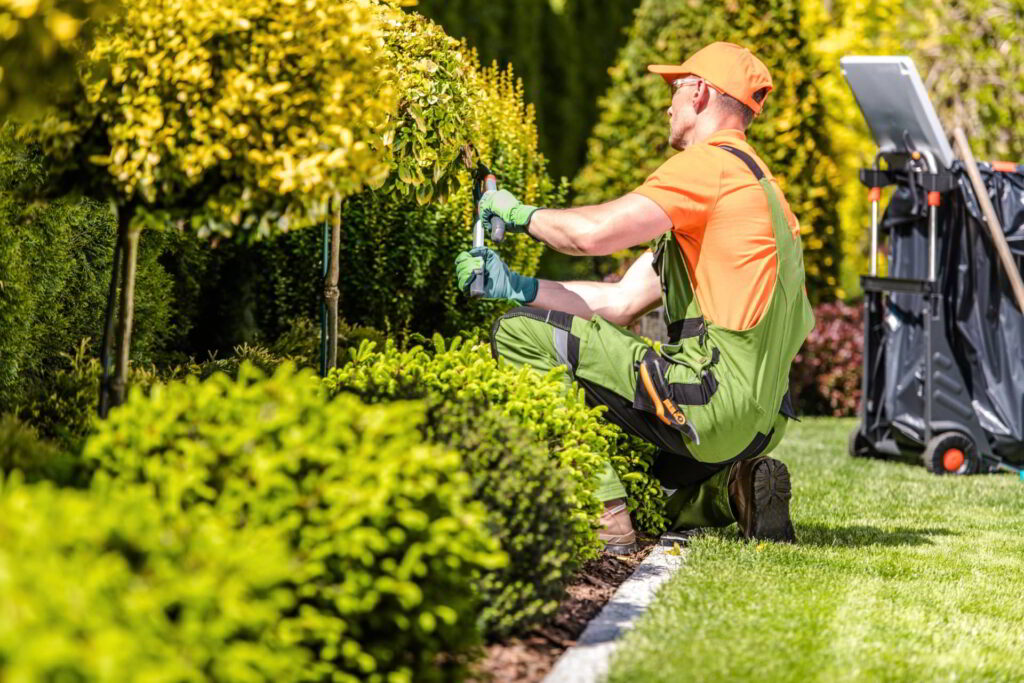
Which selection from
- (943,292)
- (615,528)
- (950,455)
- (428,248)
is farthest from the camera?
(943,292)

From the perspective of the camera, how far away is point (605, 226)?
386 centimetres

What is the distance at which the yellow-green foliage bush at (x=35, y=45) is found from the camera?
2.44 m

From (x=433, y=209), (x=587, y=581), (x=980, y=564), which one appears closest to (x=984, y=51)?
(x=433, y=209)

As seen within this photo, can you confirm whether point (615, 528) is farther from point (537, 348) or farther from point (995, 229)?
point (995, 229)

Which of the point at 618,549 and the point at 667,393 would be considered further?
the point at 618,549

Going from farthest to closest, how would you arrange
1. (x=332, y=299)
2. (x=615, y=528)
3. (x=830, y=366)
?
(x=830, y=366) → (x=332, y=299) → (x=615, y=528)

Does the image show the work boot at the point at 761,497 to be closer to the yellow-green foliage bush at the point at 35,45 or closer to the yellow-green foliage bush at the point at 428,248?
the yellow-green foliage bush at the point at 428,248

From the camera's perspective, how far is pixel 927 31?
38.6 ft

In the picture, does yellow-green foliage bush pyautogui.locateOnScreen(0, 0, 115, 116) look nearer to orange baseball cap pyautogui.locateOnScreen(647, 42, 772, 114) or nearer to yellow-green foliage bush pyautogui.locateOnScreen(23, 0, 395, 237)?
yellow-green foliage bush pyautogui.locateOnScreen(23, 0, 395, 237)

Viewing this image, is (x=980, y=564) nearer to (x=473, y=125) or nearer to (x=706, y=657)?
(x=706, y=657)

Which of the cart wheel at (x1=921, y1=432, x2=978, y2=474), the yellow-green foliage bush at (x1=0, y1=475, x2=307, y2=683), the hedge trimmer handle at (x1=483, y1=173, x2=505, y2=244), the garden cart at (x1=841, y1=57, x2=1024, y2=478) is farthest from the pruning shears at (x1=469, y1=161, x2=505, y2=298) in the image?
the cart wheel at (x1=921, y1=432, x2=978, y2=474)

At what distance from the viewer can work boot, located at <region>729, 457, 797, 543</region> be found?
4.19m

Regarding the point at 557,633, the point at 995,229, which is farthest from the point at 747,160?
the point at 995,229

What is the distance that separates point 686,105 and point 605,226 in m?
0.71
